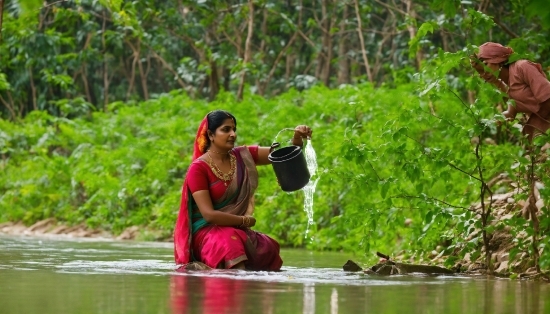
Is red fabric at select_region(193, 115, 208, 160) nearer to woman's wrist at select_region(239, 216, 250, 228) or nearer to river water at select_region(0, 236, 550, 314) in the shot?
woman's wrist at select_region(239, 216, 250, 228)

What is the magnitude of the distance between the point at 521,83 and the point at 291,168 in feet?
6.23

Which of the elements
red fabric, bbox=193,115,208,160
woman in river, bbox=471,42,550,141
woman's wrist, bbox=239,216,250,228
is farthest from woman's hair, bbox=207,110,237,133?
woman in river, bbox=471,42,550,141

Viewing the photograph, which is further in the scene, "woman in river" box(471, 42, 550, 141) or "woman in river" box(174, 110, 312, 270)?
"woman in river" box(174, 110, 312, 270)

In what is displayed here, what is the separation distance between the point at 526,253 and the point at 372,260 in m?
2.56

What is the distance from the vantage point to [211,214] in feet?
28.0

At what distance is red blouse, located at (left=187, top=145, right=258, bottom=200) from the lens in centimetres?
863

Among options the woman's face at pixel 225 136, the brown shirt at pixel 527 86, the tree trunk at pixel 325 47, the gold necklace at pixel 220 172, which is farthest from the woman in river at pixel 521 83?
the tree trunk at pixel 325 47

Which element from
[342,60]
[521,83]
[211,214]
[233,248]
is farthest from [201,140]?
[342,60]

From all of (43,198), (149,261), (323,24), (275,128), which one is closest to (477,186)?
(149,261)

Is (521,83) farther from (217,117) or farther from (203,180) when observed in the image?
(203,180)

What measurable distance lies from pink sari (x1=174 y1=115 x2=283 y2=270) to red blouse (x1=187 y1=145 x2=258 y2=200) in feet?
0.17

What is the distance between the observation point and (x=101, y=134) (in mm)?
20391

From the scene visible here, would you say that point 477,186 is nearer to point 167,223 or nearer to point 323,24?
point 167,223

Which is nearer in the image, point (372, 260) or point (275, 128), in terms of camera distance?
point (372, 260)
